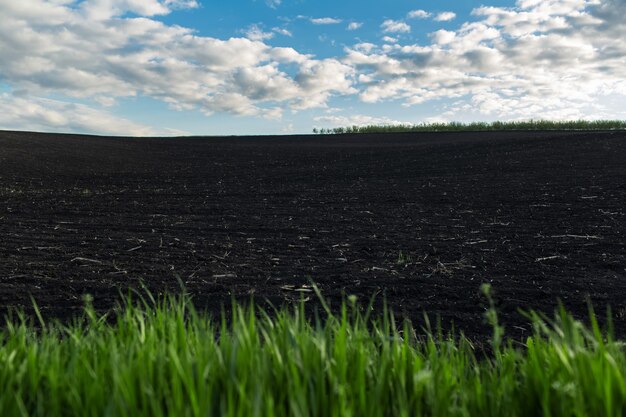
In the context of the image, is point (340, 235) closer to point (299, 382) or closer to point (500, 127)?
point (299, 382)

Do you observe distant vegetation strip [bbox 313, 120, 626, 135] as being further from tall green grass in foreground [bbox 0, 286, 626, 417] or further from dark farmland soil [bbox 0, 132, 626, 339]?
tall green grass in foreground [bbox 0, 286, 626, 417]

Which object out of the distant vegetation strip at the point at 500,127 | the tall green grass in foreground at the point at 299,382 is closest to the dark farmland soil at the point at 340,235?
the tall green grass in foreground at the point at 299,382

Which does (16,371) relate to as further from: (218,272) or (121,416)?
(218,272)

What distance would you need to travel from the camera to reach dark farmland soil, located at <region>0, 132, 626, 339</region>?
4793mm

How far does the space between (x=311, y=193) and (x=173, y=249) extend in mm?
5202

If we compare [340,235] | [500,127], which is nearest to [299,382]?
[340,235]

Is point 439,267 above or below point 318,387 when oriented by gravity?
below

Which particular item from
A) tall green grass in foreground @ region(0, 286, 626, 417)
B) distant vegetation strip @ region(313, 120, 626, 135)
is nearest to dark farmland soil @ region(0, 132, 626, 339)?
tall green grass in foreground @ region(0, 286, 626, 417)

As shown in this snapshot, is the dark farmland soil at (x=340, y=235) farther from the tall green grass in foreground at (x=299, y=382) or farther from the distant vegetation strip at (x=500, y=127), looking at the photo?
the distant vegetation strip at (x=500, y=127)

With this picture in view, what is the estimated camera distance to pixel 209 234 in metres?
7.36

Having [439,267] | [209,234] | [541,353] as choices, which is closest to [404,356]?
[541,353]

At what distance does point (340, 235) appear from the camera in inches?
282

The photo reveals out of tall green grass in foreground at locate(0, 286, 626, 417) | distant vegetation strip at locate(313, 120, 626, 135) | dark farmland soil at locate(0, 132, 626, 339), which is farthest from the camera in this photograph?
distant vegetation strip at locate(313, 120, 626, 135)

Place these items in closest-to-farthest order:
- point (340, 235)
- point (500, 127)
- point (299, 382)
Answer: point (299, 382) < point (340, 235) < point (500, 127)
